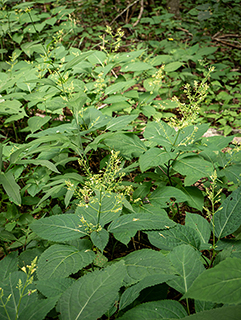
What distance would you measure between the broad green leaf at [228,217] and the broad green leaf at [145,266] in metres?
0.34

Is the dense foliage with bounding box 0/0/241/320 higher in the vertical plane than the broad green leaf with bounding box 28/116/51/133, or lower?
lower

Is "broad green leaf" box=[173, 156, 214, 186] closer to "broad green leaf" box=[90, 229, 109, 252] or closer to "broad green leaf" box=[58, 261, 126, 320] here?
"broad green leaf" box=[90, 229, 109, 252]

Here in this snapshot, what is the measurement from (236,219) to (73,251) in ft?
2.83

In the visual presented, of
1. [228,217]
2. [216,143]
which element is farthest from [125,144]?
[228,217]

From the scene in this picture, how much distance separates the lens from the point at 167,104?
9.27 feet

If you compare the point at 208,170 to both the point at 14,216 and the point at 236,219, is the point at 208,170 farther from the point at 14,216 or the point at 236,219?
the point at 14,216

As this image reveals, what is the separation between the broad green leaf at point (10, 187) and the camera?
4.55 ft

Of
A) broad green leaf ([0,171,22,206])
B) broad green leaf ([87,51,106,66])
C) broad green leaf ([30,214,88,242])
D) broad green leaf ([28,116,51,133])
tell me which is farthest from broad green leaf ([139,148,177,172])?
broad green leaf ([87,51,106,66])

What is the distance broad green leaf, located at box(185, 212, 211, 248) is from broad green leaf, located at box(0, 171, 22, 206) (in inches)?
39.0

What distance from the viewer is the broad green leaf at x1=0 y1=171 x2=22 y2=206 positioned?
1.39 metres

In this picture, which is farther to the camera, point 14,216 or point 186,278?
point 14,216

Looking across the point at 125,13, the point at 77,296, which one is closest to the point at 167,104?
the point at 77,296

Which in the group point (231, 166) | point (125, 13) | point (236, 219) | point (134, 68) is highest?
point (125, 13)

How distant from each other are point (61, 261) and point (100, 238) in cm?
22
